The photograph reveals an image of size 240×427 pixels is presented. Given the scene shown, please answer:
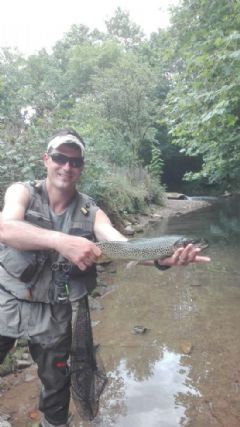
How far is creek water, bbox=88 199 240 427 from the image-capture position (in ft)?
14.6

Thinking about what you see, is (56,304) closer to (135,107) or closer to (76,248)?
(76,248)

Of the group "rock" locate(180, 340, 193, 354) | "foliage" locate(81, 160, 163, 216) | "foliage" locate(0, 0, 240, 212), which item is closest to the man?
"rock" locate(180, 340, 193, 354)

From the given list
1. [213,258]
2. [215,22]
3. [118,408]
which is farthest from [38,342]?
[215,22]

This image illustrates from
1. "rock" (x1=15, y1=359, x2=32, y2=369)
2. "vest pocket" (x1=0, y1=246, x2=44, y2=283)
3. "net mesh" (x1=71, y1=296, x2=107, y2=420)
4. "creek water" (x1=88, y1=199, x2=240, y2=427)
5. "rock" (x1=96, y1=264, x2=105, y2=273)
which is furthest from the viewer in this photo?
"rock" (x1=96, y1=264, x2=105, y2=273)

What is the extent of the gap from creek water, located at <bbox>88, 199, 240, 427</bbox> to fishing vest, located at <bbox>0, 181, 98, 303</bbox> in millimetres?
1886

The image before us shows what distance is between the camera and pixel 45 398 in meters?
3.37

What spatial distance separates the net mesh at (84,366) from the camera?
3.58 m

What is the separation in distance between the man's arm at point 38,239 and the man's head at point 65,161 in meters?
→ 0.39

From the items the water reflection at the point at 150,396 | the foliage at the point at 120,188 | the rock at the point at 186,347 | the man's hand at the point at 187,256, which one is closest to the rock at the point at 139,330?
the rock at the point at 186,347

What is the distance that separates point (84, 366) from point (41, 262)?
1117mm

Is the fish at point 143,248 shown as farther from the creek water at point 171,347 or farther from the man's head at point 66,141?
the creek water at point 171,347

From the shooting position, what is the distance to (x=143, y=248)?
3.41 metres

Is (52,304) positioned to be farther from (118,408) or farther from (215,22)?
(215,22)

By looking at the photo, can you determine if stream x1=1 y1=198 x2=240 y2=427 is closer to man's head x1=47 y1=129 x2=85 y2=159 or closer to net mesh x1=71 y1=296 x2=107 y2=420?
net mesh x1=71 y1=296 x2=107 y2=420
